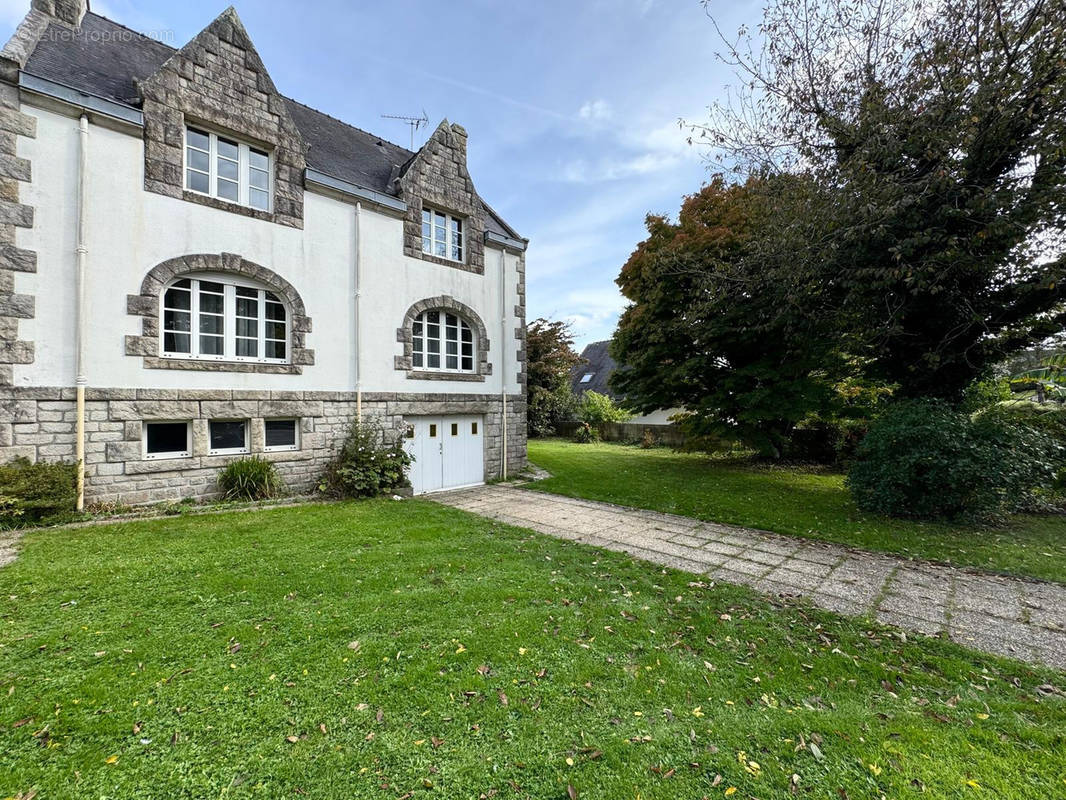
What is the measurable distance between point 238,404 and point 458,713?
722cm

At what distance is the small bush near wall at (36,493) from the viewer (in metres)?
5.82

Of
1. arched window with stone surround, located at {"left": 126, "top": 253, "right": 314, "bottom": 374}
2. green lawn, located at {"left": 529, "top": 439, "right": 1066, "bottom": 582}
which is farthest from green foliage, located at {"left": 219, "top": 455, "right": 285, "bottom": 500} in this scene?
green lawn, located at {"left": 529, "top": 439, "right": 1066, "bottom": 582}

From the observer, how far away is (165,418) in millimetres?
7184

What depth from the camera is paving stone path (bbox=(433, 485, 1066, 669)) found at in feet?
12.6

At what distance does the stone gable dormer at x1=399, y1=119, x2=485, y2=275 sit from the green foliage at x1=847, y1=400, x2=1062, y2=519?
915cm

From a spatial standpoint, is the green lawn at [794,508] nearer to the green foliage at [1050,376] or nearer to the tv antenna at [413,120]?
the green foliage at [1050,376]

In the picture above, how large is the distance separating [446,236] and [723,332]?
757cm

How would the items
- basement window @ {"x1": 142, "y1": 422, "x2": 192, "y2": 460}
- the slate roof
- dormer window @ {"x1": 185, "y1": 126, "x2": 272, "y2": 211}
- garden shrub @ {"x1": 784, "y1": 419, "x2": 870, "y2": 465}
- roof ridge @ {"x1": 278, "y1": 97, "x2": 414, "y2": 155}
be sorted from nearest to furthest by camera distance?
the slate roof
basement window @ {"x1": 142, "y1": 422, "x2": 192, "y2": 460}
dormer window @ {"x1": 185, "y1": 126, "x2": 272, "y2": 211}
roof ridge @ {"x1": 278, "y1": 97, "x2": 414, "y2": 155}
garden shrub @ {"x1": 784, "y1": 419, "x2": 870, "y2": 465}

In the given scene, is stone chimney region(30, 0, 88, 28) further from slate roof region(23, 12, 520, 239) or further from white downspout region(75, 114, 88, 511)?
white downspout region(75, 114, 88, 511)

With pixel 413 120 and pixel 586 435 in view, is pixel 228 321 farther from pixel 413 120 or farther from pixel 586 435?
pixel 586 435

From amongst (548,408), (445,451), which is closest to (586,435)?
(548,408)

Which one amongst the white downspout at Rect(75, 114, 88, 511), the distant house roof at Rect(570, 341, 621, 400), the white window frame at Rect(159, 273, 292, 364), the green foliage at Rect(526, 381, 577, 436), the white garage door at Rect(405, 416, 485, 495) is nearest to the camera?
the white downspout at Rect(75, 114, 88, 511)

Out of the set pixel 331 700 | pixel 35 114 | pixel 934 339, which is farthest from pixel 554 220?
pixel 331 700

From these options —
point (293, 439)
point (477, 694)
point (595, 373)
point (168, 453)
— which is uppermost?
point (595, 373)
